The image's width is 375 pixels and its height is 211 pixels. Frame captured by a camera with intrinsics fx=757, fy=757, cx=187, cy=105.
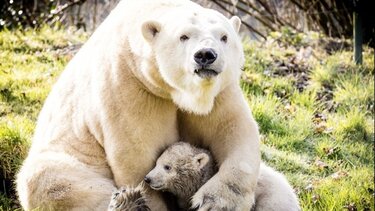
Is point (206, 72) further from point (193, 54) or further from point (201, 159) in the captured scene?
A: point (201, 159)

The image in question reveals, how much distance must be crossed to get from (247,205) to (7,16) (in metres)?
6.97

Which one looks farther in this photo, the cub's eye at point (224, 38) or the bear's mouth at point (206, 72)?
the cub's eye at point (224, 38)

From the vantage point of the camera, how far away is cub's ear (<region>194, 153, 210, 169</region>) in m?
5.51

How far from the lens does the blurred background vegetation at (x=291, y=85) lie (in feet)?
23.3

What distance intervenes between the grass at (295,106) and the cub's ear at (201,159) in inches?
53.6

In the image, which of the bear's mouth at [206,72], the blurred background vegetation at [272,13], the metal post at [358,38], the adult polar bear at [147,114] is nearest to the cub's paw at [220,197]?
the adult polar bear at [147,114]

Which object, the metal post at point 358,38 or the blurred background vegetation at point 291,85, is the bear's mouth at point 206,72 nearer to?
the blurred background vegetation at point 291,85

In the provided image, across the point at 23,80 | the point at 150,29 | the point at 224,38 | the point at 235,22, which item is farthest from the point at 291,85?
the point at 150,29

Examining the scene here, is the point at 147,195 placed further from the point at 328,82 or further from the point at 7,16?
the point at 7,16

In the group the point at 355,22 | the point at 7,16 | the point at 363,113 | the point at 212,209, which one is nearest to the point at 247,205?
the point at 212,209

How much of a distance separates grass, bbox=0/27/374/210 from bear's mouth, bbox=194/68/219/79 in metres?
2.06

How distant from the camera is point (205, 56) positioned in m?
4.84

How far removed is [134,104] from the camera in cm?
524

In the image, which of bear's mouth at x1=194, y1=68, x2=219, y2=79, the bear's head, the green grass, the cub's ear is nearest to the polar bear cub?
the cub's ear
